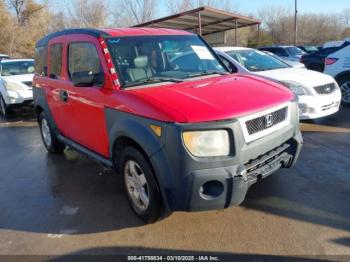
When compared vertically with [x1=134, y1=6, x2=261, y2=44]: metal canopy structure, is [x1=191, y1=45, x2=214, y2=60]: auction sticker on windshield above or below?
below

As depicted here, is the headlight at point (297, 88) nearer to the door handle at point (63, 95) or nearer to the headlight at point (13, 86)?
the door handle at point (63, 95)

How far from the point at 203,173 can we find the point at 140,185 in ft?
2.83

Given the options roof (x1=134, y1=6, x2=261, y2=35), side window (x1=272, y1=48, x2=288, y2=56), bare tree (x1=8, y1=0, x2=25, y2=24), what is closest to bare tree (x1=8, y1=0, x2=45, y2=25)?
bare tree (x1=8, y1=0, x2=25, y2=24)

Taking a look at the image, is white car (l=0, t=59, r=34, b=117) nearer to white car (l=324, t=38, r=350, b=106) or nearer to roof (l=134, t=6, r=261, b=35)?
roof (l=134, t=6, r=261, b=35)

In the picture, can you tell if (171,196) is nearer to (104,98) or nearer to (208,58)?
(104,98)

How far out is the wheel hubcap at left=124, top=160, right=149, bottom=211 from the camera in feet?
11.5

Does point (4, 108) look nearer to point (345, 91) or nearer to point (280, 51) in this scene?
point (345, 91)

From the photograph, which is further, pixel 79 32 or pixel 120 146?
pixel 79 32

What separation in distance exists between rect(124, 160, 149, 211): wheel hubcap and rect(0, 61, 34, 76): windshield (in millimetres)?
8469

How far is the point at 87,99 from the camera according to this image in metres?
4.14

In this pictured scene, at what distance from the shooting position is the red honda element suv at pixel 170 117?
2982mm

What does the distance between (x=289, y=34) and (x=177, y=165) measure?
183ft

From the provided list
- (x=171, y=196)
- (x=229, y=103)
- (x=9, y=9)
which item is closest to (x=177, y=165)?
(x=171, y=196)

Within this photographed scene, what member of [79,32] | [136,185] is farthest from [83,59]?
[136,185]
